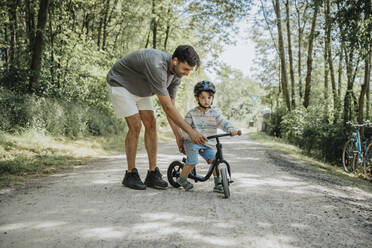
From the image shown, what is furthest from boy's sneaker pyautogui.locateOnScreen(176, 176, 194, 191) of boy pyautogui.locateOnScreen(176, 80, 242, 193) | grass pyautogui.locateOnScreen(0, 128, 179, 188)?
grass pyautogui.locateOnScreen(0, 128, 179, 188)

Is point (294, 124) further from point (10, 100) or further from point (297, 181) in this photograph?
point (10, 100)

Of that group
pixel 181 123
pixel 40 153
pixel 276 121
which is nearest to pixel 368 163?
pixel 181 123

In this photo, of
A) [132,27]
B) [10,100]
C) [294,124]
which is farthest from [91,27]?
[294,124]

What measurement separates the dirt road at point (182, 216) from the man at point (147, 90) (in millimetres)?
493

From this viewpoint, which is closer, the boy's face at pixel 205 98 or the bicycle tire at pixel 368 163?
the boy's face at pixel 205 98

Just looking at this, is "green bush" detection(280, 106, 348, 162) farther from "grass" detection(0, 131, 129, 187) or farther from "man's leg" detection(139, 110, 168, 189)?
"man's leg" detection(139, 110, 168, 189)

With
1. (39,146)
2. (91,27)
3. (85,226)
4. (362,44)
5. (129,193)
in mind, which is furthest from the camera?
(91,27)

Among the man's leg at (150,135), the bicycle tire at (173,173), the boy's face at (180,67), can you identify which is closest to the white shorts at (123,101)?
the man's leg at (150,135)

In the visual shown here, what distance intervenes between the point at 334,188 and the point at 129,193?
320 centimetres

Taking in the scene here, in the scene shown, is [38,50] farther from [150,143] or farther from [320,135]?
[320,135]

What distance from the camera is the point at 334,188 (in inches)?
191

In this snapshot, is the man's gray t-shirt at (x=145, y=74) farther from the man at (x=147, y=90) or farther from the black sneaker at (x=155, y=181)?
the black sneaker at (x=155, y=181)

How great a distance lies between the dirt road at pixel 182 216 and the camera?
2527mm

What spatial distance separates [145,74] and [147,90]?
44cm
